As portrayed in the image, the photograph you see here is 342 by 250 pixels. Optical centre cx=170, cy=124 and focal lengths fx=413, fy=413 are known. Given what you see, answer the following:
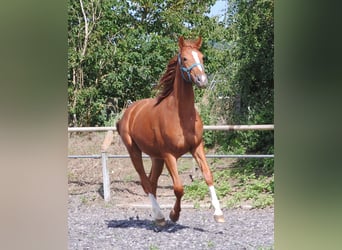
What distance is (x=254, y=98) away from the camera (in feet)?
6.75

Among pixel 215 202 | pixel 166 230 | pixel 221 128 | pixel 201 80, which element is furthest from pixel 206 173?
pixel 201 80

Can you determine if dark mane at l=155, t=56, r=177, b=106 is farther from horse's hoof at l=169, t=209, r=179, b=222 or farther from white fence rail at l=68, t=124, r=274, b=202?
horse's hoof at l=169, t=209, r=179, b=222

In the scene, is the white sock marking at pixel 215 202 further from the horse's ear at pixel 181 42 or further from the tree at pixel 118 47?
the horse's ear at pixel 181 42

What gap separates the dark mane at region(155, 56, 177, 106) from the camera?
6.76 feet

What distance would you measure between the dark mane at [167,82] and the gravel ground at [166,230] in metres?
0.58

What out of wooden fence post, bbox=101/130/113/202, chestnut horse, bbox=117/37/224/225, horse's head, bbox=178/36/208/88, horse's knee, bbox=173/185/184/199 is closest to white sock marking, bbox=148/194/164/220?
chestnut horse, bbox=117/37/224/225

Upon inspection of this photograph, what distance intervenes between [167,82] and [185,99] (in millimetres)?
143

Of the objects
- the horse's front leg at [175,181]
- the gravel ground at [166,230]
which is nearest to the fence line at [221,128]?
the horse's front leg at [175,181]

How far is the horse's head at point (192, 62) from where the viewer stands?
74.2 inches

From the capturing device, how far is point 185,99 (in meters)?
2.02

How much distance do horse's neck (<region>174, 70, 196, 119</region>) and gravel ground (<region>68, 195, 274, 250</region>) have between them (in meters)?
0.48
